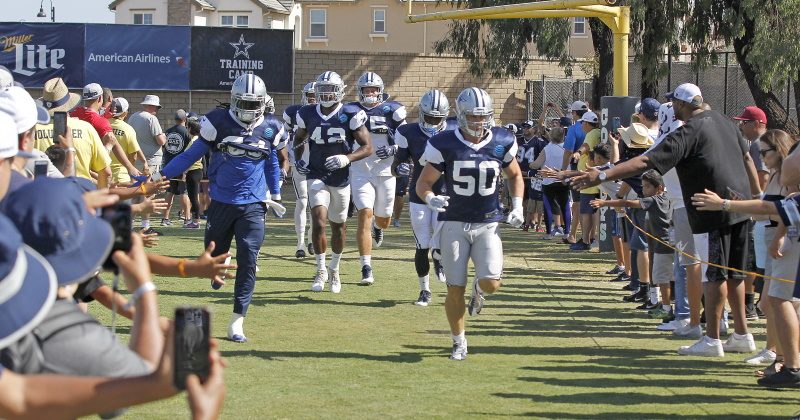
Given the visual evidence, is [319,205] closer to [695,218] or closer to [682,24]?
[695,218]

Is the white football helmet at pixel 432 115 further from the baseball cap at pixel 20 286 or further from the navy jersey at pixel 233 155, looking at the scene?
the baseball cap at pixel 20 286

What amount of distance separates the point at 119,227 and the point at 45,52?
30.3 metres

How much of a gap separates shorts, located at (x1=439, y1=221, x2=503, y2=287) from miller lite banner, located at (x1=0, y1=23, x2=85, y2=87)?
83.4ft

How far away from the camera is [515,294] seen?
43.0ft

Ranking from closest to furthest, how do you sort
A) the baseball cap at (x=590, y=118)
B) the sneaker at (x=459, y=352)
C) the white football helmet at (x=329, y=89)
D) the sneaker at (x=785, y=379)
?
the sneaker at (x=785, y=379), the sneaker at (x=459, y=352), the white football helmet at (x=329, y=89), the baseball cap at (x=590, y=118)

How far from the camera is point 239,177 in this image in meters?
9.82

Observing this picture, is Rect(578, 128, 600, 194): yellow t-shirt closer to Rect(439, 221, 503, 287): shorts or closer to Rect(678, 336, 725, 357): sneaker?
Rect(678, 336, 725, 357): sneaker

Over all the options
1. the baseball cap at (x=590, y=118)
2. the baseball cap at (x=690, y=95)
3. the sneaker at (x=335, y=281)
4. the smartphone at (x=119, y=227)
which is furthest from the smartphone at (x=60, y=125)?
the baseball cap at (x=590, y=118)

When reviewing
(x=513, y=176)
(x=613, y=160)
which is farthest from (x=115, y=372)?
(x=613, y=160)

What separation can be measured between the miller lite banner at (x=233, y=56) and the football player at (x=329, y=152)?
816 inches

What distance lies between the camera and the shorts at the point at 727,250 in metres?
9.39

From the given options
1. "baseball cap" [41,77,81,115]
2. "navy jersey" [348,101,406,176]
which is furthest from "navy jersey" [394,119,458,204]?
"baseball cap" [41,77,81,115]

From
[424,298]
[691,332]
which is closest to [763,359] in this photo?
[691,332]

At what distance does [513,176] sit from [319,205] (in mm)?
3732
